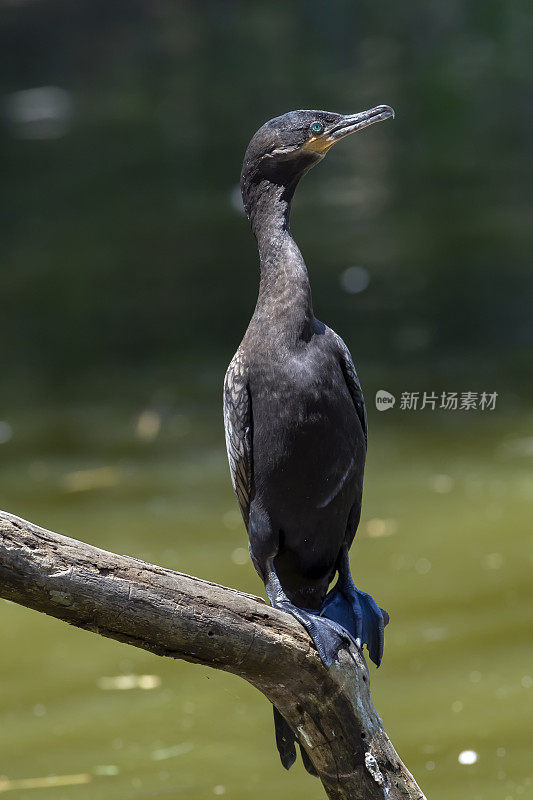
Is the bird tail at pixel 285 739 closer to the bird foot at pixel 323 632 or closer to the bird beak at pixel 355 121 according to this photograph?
the bird foot at pixel 323 632

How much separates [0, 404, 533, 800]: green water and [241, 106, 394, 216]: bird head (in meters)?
1.47

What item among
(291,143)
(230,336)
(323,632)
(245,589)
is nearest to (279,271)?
(291,143)

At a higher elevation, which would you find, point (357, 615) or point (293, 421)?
point (293, 421)

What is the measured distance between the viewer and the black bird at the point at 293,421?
2.13 metres

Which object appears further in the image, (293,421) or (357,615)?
(357,615)

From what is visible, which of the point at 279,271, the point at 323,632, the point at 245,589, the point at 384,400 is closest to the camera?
the point at 323,632

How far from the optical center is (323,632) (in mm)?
2043

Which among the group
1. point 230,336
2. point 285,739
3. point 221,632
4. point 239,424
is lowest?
point 230,336

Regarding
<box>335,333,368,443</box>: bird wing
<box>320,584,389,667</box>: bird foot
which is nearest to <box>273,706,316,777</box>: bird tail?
<box>320,584,389,667</box>: bird foot

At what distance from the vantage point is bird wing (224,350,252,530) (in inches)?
85.9

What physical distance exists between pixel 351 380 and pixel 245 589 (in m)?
1.58

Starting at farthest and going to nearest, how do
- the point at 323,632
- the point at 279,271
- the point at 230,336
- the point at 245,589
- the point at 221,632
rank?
the point at 230,336 → the point at 245,589 → the point at 279,271 → the point at 323,632 → the point at 221,632

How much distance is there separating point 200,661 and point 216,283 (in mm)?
4916

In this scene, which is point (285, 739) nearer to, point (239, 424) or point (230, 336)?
point (239, 424)
